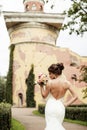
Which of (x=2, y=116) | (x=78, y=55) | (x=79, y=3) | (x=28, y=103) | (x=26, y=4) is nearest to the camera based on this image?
(x=2, y=116)

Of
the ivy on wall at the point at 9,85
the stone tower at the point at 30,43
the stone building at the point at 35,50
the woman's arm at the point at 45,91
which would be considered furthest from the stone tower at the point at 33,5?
the woman's arm at the point at 45,91

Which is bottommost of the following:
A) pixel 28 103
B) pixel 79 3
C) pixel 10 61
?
pixel 28 103

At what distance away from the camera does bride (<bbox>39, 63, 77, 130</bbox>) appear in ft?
18.8

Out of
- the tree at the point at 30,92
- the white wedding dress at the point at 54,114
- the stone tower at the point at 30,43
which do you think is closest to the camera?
the white wedding dress at the point at 54,114

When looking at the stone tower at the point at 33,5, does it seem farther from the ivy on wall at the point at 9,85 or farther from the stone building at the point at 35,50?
the ivy on wall at the point at 9,85

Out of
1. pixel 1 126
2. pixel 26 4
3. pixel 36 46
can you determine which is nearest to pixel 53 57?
pixel 36 46

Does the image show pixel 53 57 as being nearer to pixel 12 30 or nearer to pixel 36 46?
pixel 36 46

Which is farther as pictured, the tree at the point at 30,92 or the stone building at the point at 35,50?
the stone building at the point at 35,50

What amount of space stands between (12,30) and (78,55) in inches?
315

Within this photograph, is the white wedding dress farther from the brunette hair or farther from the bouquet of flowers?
the brunette hair

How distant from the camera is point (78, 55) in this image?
1641 inches

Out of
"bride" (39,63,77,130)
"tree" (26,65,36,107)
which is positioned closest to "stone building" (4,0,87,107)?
"tree" (26,65,36,107)

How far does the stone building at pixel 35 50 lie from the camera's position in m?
40.0

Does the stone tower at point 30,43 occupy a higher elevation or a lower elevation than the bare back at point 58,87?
lower
